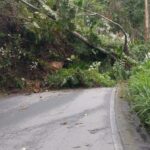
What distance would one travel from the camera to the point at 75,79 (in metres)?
17.3

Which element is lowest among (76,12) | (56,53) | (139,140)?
(139,140)

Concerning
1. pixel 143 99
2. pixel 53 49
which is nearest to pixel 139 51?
pixel 53 49

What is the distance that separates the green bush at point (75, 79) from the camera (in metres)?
17.2

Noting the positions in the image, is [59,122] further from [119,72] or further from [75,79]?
[119,72]

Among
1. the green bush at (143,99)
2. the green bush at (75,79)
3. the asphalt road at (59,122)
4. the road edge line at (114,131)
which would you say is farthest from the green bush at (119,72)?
the green bush at (143,99)

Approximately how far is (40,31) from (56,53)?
4.25 ft

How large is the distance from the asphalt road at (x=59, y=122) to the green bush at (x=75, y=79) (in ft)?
6.14

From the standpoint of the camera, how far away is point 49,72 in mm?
18031

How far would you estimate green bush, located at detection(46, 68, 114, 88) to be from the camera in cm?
1723

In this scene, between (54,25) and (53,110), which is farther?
(54,25)

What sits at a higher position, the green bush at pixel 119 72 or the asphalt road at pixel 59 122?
the green bush at pixel 119 72

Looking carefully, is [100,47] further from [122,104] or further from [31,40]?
[122,104]

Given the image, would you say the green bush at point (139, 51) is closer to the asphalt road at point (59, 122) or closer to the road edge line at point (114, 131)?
the asphalt road at point (59, 122)

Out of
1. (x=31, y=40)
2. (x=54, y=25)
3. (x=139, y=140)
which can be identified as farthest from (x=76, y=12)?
(x=139, y=140)
